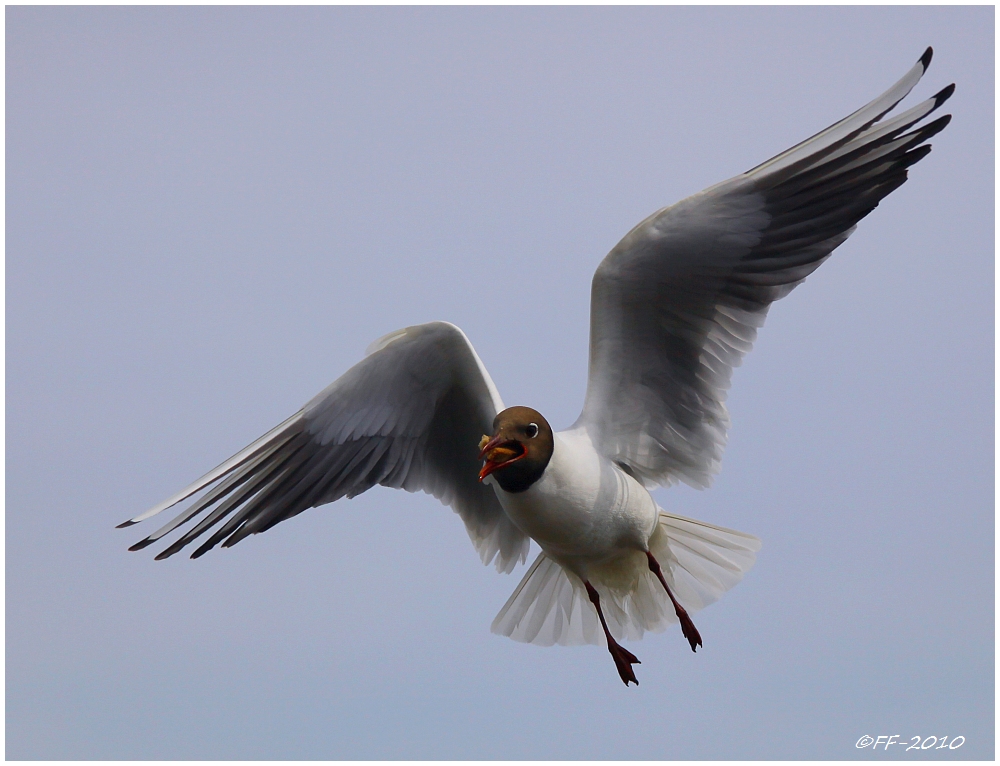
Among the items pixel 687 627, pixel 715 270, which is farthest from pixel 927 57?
pixel 687 627

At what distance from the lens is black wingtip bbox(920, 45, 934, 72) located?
5.42 meters

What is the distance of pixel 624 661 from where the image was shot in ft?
19.9

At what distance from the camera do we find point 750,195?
5734 millimetres

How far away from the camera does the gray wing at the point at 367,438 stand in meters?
6.01

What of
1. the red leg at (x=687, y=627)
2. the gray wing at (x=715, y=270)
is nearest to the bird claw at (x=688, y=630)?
the red leg at (x=687, y=627)

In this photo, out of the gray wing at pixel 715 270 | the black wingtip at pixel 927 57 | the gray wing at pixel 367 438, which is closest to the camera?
the black wingtip at pixel 927 57

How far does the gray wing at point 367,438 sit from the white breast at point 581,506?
0.51 metres

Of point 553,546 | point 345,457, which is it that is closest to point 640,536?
point 553,546

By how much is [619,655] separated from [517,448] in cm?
122

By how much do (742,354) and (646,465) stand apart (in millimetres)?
711

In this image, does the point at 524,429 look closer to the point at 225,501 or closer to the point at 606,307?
the point at 606,307

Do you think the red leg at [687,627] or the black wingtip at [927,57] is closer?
the black wingtip at [927,57]

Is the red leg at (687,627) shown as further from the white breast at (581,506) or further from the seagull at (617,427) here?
the white breast at (581,506)

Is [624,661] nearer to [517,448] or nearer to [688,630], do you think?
[688,630]
